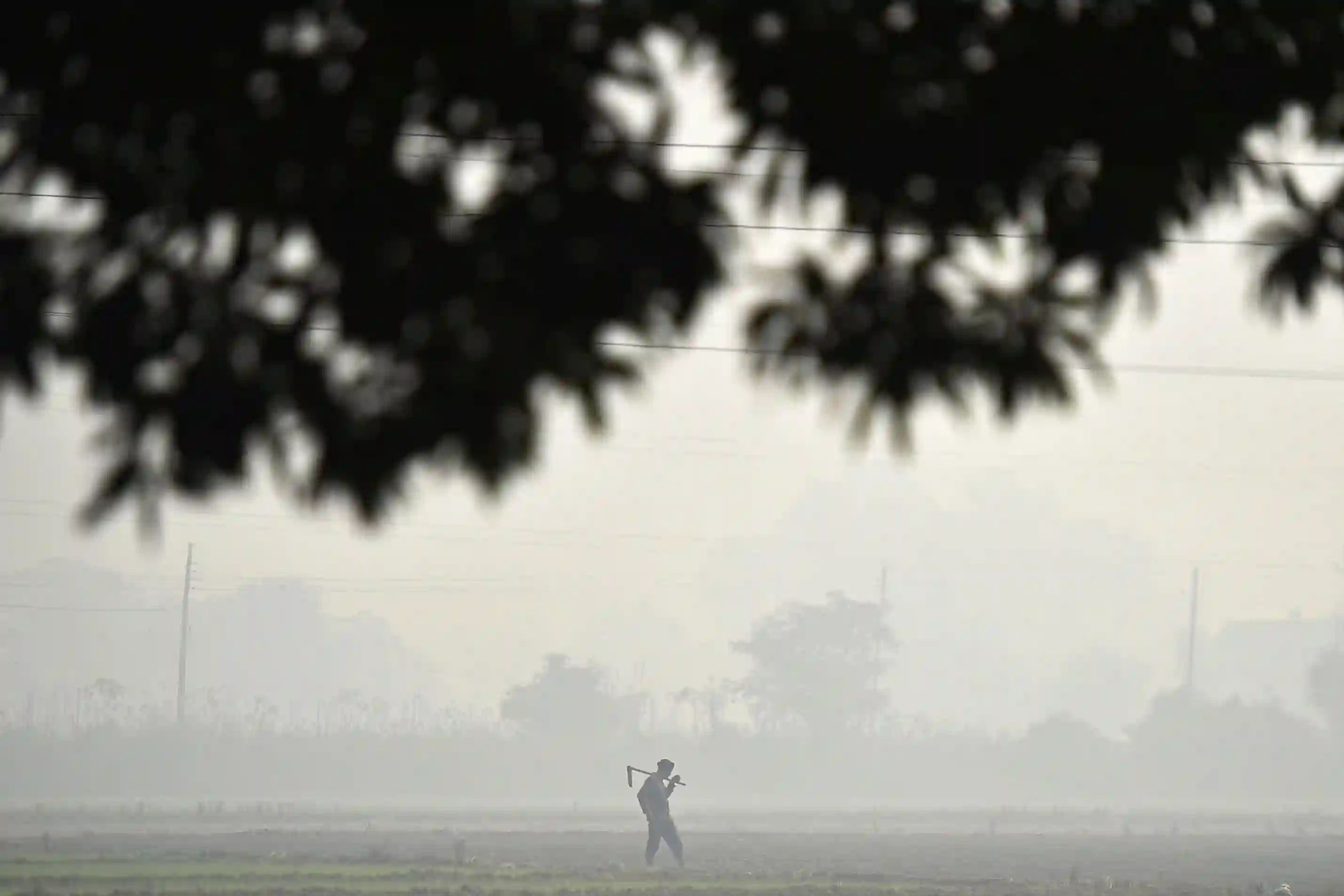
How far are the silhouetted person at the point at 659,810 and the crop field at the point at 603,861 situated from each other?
416 mm

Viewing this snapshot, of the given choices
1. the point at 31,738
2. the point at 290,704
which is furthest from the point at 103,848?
the point at 290,704

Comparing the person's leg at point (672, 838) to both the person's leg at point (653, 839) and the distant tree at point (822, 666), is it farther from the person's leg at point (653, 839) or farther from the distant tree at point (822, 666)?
the distant tree at point (822, 666)

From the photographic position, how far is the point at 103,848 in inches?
1148

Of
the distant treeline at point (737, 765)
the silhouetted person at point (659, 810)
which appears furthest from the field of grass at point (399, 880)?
the distant treeline at point (737, 765)

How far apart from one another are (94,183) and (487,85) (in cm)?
98

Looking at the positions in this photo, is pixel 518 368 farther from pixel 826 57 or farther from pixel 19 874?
pixel 19 874

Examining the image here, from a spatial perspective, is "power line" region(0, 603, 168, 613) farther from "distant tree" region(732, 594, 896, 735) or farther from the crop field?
the crop field

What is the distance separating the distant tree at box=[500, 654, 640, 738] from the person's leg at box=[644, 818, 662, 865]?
194ft

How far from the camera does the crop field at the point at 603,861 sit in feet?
79.2

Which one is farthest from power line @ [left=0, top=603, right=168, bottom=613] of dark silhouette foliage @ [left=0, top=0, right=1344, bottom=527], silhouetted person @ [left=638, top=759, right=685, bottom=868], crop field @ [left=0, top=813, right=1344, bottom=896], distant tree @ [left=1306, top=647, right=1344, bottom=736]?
dark silhouette foliage @ [left=0, top=0, right=1344, bottom=527]

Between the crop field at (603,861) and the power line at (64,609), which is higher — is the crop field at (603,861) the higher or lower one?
the lower one

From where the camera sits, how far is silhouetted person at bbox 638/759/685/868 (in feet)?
83.6

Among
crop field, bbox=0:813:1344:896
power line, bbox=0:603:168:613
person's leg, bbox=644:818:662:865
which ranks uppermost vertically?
power line, bbox=0:603:168:613

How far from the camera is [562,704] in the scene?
8688 cm
